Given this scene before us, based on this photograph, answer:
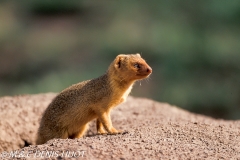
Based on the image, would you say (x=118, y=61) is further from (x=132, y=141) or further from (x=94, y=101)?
(x=132, y=141)

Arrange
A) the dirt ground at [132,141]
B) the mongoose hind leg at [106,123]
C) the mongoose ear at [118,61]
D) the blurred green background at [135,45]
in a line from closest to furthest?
the dirt ground at [132,141] → the mongoose hind leg at [106,123] → the mongoose ear at [118,61] → the blurred green background at [135,45]

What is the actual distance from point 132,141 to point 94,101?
101 cm

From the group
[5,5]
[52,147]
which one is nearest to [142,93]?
[5,5]

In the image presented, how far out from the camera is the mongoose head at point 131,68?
488 centimetres

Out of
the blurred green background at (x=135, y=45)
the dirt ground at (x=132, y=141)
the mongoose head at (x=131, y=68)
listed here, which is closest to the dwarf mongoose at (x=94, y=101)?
the mongoose head at (x=131, y=68)

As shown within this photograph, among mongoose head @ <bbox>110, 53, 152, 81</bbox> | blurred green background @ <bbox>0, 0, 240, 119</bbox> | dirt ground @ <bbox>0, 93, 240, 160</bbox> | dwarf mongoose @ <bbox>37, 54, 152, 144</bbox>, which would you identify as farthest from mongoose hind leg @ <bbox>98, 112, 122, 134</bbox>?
blurred green background @ <bbox>0, 0, 240, 119</bbox>

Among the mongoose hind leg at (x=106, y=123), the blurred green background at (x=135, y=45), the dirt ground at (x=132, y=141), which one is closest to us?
the dirt ground at (x=132, y=141)

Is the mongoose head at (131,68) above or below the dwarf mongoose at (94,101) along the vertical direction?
above

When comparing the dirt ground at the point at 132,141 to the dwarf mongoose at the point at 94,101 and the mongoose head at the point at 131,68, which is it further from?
the mongoose head at the point at 131,68

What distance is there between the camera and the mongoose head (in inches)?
192

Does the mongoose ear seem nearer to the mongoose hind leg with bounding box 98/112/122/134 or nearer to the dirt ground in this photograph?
the mongoose hind leg with bounding box 98/112/122/134

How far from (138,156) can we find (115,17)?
1051 cm

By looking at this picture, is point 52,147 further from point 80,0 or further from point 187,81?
point 80,0

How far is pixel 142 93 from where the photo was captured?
11.5m
